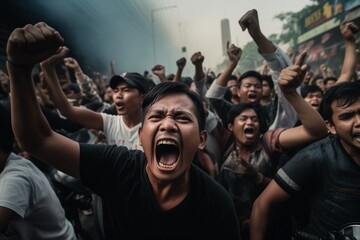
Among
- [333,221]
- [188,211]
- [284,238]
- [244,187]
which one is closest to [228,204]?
[188,211]

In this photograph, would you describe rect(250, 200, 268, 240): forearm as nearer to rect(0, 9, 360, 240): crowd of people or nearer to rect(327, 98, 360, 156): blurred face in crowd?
rect(0, 9, 360, 240): crowd of people

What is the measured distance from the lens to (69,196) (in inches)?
107

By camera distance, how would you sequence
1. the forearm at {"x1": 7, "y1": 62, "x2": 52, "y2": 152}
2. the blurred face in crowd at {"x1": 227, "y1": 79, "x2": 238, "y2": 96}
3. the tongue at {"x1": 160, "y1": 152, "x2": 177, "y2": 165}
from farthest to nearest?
the blurred face in crowd at {"x1": 227, "y1": 79, "x2": 238, "y2": 96}, the tongue at {"x1": 160, "y1": 152, "x2": 177, "y2": 165}, the forearm at {"x1": 7, "y1": 62, "x2": 52, "y2": 152}

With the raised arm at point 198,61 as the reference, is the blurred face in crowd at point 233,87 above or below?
below

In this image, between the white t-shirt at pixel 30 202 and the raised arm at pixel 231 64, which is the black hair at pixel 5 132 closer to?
the white t-shirt at pixel 30 202

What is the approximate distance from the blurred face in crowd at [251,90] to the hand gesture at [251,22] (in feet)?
4.10

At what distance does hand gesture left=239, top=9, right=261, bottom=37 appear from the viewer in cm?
222

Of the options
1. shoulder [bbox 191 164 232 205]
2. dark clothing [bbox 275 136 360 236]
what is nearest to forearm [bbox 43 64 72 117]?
shoulder [bbox 191 164 232 205]

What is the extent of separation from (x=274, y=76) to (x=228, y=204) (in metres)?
1.59

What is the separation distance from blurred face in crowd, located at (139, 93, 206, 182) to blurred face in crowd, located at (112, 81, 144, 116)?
4.08ft

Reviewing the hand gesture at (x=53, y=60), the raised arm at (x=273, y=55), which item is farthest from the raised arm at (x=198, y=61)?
the hand gesture at (x=53, y=60)

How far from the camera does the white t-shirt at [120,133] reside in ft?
8.08

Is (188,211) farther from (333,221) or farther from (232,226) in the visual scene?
(333,221)

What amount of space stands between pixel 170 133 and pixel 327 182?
3.44 ft
